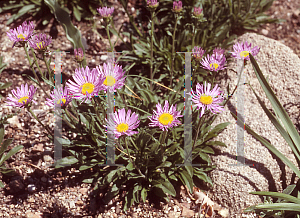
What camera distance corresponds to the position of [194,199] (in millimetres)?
2895

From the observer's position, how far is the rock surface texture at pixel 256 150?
277 centimetres

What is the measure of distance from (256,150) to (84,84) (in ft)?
5.92

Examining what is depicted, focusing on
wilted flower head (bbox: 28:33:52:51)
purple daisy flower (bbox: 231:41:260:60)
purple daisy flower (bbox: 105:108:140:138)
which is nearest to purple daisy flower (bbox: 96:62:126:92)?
purple daisy flower (bbox: 105:108:140:138)

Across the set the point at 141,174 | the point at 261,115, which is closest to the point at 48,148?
the point at 141,174

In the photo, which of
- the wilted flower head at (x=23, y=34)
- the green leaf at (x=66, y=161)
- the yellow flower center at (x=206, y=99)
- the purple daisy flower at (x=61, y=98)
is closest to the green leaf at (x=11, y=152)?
the green leaf at (x=66, y=161)

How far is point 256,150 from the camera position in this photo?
9.53 feet

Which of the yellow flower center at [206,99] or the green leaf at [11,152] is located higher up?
the yellow flower center at [206,99]

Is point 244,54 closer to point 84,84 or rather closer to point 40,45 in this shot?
point 84,84

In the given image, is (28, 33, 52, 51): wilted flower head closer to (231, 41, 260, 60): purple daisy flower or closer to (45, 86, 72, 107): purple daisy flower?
(45, 86, 72, 107): purple daisy flower

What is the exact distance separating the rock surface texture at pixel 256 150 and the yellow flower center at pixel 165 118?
3.56ft

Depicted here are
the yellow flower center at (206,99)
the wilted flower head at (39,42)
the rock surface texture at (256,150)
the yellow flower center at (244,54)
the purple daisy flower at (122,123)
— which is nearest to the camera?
the purple daisy flower at (122,123)

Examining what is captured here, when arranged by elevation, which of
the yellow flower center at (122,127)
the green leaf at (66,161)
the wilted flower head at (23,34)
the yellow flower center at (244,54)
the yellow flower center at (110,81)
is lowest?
the green leaf at (66,161)

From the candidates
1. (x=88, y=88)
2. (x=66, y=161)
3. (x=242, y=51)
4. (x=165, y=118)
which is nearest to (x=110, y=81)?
(x=88, y=88)

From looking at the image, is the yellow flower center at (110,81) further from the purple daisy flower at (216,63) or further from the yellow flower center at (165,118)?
the purple daisy flower at (216,63)
